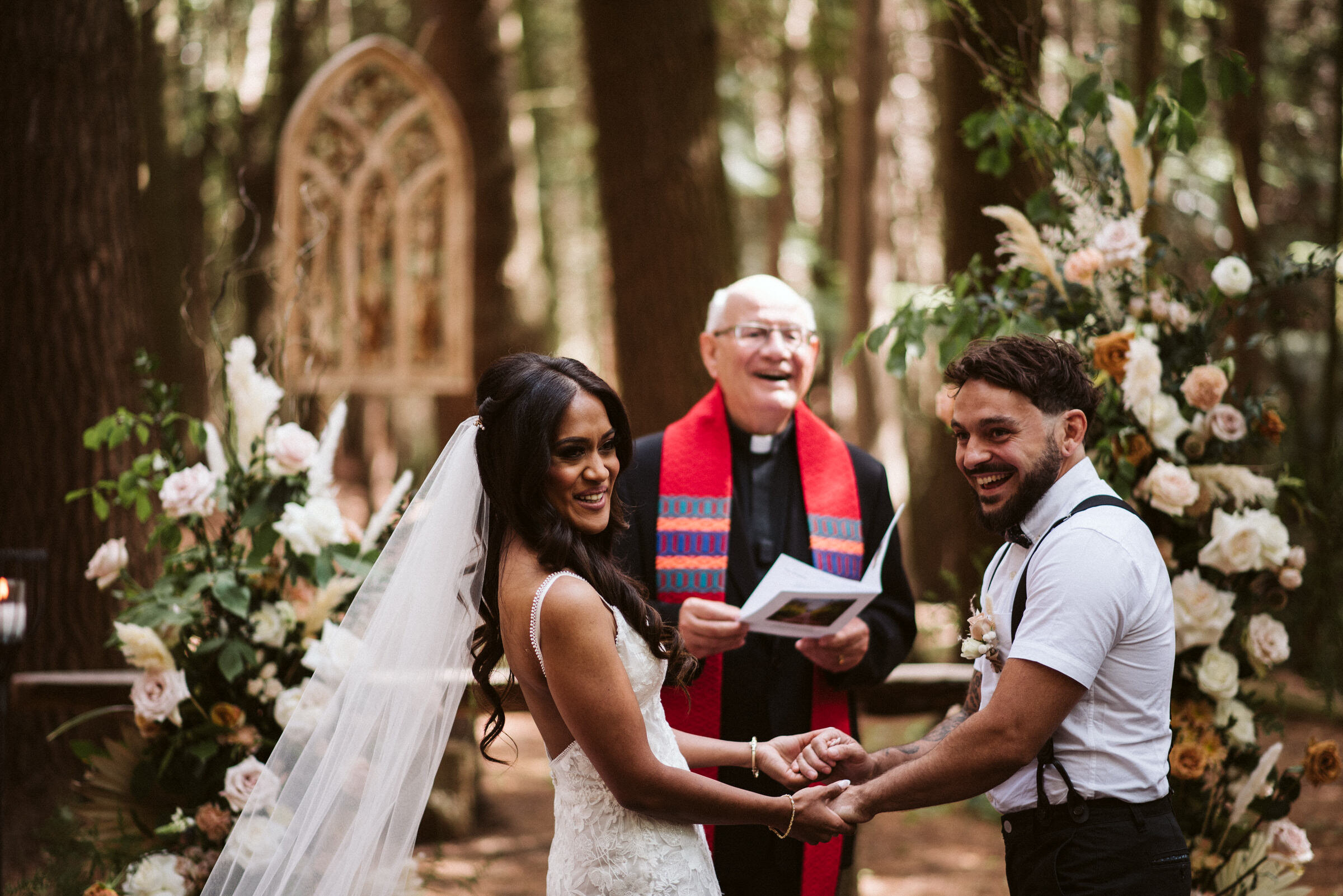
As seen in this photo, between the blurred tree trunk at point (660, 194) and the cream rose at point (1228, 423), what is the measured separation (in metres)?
3.08

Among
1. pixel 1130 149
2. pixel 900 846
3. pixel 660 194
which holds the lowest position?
pixel 900 846

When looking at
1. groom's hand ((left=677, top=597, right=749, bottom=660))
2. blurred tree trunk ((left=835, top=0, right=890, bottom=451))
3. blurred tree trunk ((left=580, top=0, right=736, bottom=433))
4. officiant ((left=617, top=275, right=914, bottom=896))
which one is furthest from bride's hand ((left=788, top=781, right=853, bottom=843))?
blurred tree trunk ((left=835, top=0, right=890, bottom=451))

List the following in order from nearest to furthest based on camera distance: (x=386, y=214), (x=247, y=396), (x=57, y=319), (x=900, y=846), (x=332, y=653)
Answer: (x=332, y=653)
(x=247, y=396)
(x=57, y=319)
(x=900, y=846)
(x=386, y=214)

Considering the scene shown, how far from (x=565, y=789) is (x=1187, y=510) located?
235cm

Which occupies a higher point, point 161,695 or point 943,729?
point 943,729

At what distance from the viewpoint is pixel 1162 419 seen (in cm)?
373

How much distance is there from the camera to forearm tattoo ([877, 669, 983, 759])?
2.98 metres

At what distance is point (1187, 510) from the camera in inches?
150

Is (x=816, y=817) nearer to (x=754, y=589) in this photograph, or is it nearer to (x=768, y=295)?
(x=754, y=589)

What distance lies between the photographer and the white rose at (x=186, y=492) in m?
3.73

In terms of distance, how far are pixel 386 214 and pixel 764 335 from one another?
186 inches

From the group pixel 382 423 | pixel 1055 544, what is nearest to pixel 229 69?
pixel 382 423

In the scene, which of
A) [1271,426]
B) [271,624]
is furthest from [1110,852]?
[271,624]

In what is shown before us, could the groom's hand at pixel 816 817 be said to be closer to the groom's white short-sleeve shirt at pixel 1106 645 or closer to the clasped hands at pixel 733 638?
the groom's white short-sleeve shirt at pixel 1106 645
